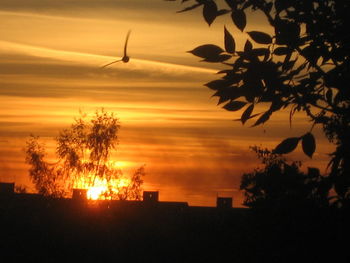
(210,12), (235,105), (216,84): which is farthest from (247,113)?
(210,12)

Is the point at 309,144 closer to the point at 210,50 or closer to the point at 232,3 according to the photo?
the point at 210,50

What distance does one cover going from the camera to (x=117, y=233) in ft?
52.1

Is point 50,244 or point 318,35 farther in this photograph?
point 50,244

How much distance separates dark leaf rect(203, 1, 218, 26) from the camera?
4957mm

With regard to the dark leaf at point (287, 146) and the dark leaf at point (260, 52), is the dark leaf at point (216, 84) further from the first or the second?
the dark leaf at point (287, 146)

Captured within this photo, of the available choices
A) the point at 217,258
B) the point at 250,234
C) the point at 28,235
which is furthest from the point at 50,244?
the point at 250,234

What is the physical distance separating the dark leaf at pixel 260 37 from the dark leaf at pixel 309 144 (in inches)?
30.1

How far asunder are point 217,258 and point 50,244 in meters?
3.98

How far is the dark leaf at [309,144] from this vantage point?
4684 millimetres

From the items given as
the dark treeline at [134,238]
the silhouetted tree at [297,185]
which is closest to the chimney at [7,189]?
the dark treeline at [134,238]

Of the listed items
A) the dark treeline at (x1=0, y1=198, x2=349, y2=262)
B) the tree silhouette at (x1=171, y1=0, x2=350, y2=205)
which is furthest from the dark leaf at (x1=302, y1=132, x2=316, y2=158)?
the dark treeline at (x1=0, y1=198, x2=349, y2=262)

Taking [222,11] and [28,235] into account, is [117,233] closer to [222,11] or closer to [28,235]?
[28,235]

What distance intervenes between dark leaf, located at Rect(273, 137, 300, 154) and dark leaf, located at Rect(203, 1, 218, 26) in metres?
1.06

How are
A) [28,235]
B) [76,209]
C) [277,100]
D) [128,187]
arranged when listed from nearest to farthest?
[277,100] → [28,235] → [76,209] → [128,187]
